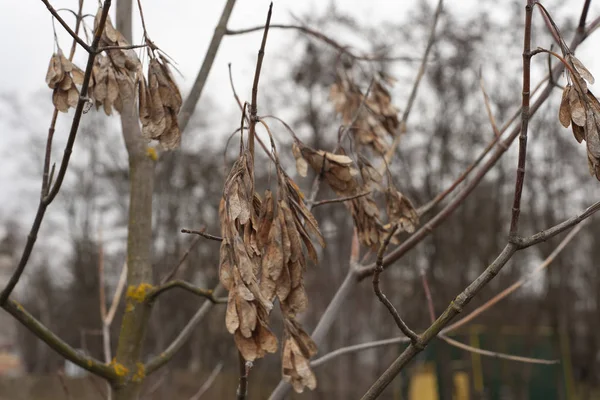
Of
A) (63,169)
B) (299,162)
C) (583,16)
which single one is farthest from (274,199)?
(583,16)

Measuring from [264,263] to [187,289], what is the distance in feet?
2.27

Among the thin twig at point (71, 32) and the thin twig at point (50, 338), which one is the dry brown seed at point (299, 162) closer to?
the thin twig at point (71, 32)

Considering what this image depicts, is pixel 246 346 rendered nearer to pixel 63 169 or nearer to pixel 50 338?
pixel 63 169

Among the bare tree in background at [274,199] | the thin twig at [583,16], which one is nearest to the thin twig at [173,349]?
the bare tree in background at [274,199]

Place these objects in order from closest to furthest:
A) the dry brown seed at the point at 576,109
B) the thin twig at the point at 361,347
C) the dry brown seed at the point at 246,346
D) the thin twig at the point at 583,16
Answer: the dry brown seed at the point at 246,346
the dry brown seed at the point at 576,109
the thin twig at the point at 583,16
the thin twig at the point at 361,347

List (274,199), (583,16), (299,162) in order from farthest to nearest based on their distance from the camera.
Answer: (583,16) → (299,162) → (274,199)

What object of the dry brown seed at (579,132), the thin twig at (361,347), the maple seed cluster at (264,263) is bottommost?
the thin twig at (361,347)

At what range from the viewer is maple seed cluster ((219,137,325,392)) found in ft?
3.08

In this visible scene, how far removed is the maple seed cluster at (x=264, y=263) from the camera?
0.94 meters

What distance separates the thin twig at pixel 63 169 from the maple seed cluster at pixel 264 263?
1.08ft

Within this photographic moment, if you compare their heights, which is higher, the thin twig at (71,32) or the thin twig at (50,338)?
the thin twig at (71,32)

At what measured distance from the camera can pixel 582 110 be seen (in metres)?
1.04

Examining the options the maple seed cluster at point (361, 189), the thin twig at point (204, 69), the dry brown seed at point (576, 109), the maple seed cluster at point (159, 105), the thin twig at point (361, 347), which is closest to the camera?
the dry brown seed at point (576, 109)

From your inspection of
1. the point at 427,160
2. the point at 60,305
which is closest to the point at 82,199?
the point at 60,305
